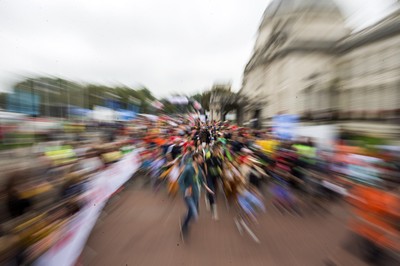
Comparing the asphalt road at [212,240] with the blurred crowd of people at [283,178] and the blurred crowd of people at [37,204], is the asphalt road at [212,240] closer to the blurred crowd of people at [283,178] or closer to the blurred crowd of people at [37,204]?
the blurred crowd of people at [283,178]

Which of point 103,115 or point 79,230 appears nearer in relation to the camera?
point 79,230

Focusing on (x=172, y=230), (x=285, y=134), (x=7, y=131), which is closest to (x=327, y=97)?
(x=285, y=134)

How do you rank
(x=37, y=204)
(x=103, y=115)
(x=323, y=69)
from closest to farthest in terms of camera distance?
(x=37, y=204)
(x=323, y=69)
(x=103, y=115)

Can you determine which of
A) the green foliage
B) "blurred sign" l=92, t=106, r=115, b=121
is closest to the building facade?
"blurred sign" l=92, t=106, r=115, b=121

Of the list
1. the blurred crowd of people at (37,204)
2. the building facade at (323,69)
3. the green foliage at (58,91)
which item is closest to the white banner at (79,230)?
the blurred crowd of people at (37,204)

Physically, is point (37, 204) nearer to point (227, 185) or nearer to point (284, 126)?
point (227, 185)

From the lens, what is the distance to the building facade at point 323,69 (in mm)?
12938

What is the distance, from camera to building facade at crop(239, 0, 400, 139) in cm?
1294

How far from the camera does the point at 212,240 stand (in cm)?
390

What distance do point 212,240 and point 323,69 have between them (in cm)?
2015

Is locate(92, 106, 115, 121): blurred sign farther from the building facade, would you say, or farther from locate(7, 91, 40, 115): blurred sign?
the building facade

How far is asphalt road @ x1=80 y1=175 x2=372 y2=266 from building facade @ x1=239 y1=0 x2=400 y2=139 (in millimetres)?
11013

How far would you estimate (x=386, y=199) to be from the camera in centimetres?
329

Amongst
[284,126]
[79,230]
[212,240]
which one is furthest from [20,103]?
[284,126]
